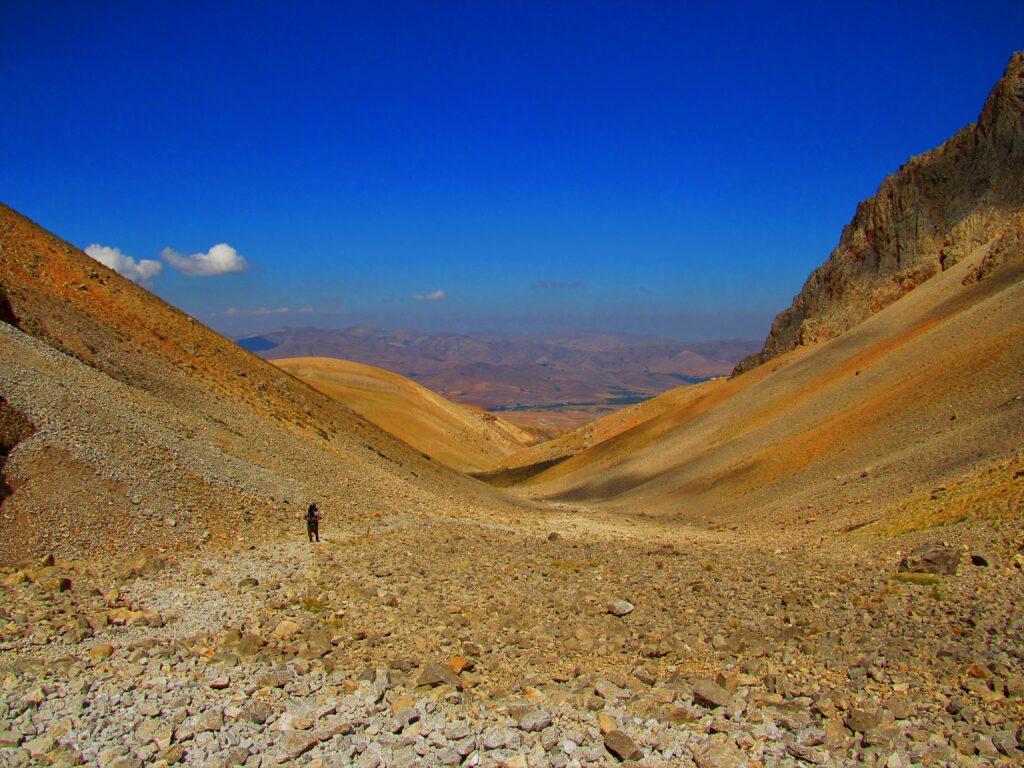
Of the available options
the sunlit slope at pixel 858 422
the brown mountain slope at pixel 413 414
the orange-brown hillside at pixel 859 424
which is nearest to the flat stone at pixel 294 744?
the orange-brown hillside at pixel 859 424

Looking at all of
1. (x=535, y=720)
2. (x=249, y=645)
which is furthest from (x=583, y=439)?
(x=535, y=720)

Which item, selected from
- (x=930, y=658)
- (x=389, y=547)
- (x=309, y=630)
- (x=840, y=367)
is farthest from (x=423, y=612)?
(x=840, y=367)

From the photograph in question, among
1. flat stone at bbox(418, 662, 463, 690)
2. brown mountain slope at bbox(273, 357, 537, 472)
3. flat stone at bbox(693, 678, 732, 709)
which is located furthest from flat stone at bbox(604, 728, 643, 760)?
brown mountain slope at bbox(273, 357, 537, 472)

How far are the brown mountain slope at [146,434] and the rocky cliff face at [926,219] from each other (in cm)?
4005

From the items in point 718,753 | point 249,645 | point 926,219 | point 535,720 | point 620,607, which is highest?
point 926,219

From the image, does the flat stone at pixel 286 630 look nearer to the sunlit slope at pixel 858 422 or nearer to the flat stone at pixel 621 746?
the flat stone at pixel 621 746

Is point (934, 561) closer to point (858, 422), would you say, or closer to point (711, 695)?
point (711, 695)

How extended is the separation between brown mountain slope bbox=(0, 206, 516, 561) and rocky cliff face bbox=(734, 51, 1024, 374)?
1577 inches

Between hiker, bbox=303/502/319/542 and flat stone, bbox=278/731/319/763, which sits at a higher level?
hiker, bbox=303/502/319/542

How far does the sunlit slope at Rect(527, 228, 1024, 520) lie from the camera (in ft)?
75.6

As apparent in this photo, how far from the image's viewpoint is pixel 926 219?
56.2 metres

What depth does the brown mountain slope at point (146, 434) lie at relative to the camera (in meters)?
14.9

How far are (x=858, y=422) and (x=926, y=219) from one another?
1401 inches

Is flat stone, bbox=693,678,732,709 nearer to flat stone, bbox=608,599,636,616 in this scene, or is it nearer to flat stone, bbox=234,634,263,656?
flat stone, bbox=608,599,636,616
